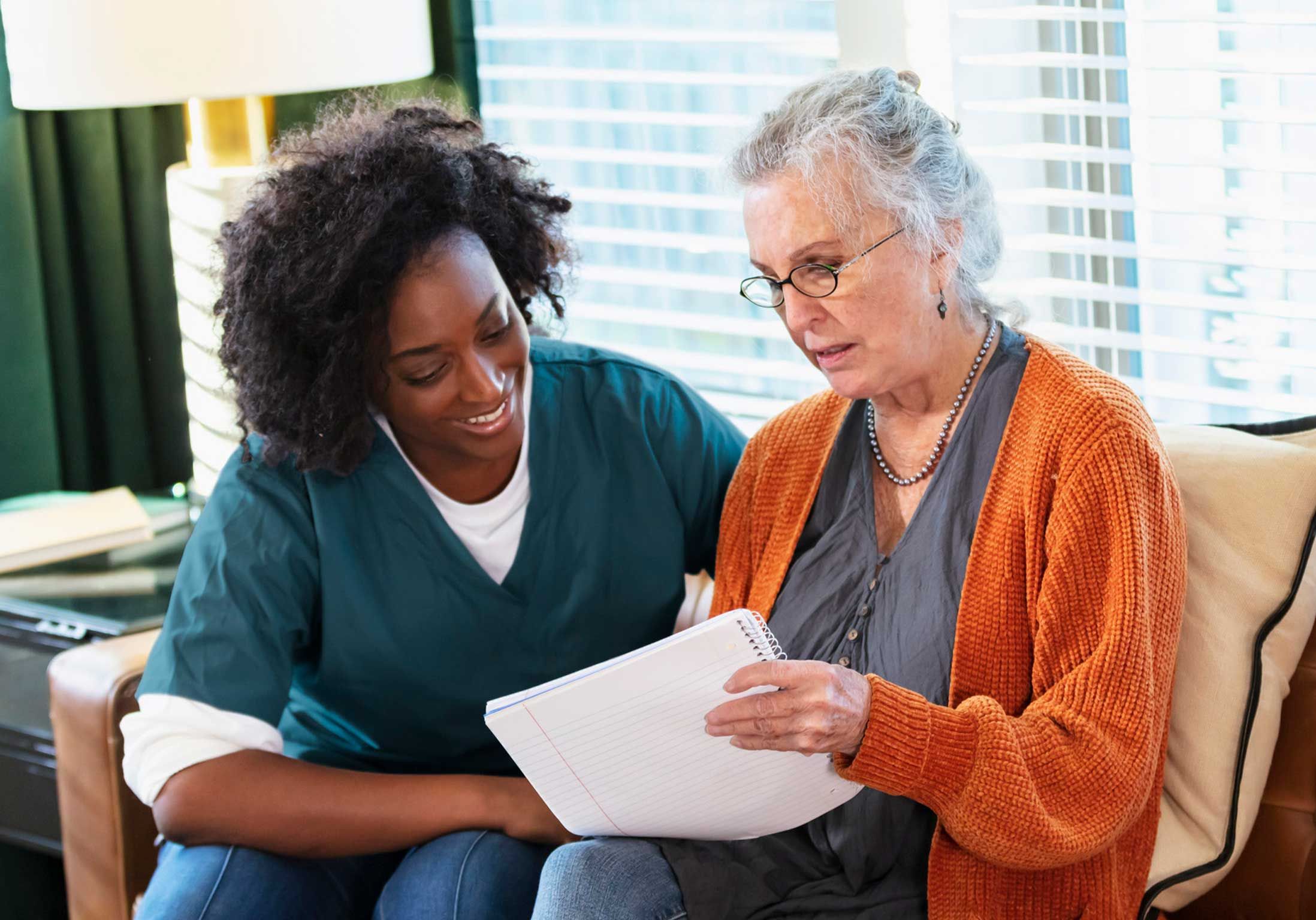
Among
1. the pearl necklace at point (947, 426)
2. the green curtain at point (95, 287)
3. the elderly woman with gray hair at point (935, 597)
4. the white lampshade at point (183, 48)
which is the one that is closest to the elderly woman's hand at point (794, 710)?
the elderly woman with gray hair at point (935, 597)

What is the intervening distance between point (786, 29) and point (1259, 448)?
1.09m

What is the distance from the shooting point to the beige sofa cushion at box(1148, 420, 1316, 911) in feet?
4.40

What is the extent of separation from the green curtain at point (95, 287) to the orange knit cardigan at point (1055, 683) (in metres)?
1.53

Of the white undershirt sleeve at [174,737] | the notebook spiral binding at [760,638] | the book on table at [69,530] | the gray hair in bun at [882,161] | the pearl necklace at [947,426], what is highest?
the gray hair in bun at [882,161]

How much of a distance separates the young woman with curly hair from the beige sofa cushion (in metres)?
0.58

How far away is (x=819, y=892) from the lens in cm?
136

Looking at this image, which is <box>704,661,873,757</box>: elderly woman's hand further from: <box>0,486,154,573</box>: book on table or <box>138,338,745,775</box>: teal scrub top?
<box>0,486,154,573</box>: book on table

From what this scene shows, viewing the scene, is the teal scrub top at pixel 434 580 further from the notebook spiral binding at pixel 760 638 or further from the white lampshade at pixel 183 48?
the white lampshade at pixel 183 48

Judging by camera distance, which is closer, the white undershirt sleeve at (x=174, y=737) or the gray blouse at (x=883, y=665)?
the gray blouse at (x=883, y=665)

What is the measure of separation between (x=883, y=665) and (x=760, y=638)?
0.26 metres

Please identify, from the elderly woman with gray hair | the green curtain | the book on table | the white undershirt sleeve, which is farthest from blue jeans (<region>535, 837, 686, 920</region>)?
the green curtain

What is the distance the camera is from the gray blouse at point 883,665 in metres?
1.34

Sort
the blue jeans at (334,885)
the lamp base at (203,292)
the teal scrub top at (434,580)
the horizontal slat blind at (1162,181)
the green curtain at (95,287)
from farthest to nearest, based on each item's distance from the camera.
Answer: the green curtain at (95,287) → the lamp base at (203,292) → the horizontal slat blind at (1162,181) → the teal scrub top at (434,580) → the blue jeans at (334,885)

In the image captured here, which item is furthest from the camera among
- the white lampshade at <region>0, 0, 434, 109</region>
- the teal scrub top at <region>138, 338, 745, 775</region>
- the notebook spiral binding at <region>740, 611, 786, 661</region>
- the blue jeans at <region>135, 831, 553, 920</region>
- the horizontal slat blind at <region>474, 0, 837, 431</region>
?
the horizontal slat blind at <region>474, 0, 837, 431</region>
